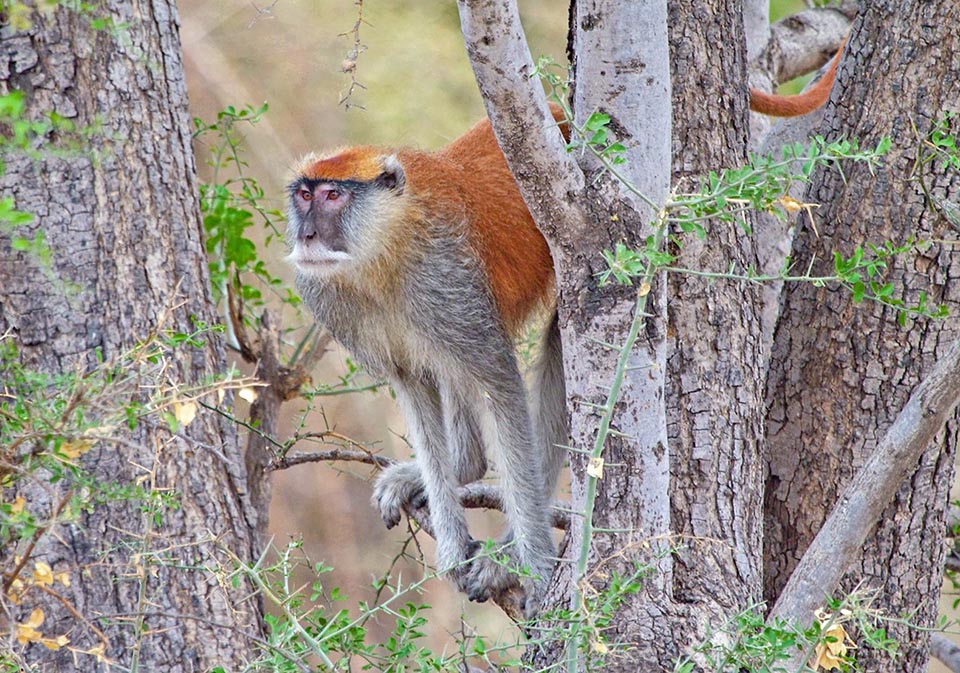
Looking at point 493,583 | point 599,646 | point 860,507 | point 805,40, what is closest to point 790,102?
point 805,40

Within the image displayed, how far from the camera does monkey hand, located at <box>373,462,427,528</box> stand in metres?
3.83

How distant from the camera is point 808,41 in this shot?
4.79 meters

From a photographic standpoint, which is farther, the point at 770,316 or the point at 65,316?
the point at 770,316

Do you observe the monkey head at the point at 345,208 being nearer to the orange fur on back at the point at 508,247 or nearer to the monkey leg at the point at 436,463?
the orange fur on back at the point at 508,247

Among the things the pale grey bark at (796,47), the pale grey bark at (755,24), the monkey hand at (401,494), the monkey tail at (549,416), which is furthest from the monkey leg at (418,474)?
the pale grey bark at (755,24)

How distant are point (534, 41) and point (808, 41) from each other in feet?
8.27

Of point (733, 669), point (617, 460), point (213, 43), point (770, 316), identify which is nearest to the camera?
point (733, 669)

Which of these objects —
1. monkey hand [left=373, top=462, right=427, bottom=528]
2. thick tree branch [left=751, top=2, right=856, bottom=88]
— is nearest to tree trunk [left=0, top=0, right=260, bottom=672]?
monkey hand [left=373, top=462, right=427, bottom=528]

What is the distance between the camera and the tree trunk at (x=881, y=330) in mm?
2812

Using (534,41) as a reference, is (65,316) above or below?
below

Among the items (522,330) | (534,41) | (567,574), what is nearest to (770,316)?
(522,330)

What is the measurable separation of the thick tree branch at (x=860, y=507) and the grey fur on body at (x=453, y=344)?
1.00 m

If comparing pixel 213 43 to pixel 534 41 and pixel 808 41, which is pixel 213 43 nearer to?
pixel 534 41

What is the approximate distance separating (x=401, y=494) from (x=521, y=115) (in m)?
1.96
